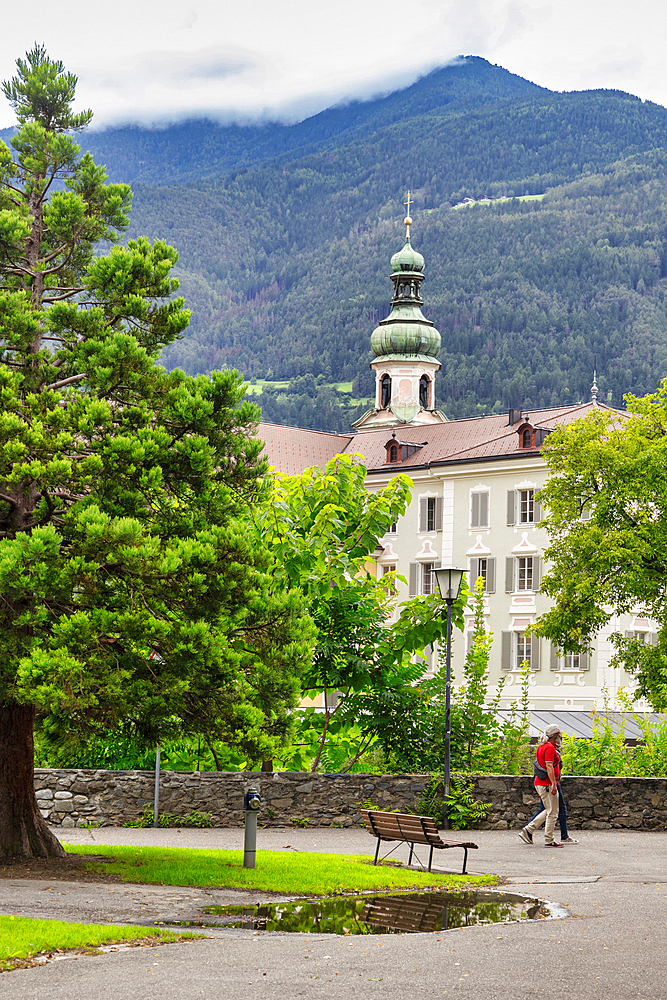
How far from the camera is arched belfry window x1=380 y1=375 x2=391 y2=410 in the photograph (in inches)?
3706

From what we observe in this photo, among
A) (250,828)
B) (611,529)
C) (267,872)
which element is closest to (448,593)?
(250,828)

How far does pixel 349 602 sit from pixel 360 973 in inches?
517

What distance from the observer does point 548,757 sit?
63.7ft

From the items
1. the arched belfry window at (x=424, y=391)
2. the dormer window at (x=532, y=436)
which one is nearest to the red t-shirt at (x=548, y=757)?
the dormer window at (x=532, y=436)

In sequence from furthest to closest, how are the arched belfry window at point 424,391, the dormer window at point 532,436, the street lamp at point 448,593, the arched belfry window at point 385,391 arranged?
1. the arched belfry window at point 424,391
2. the arched belfry window at point 385,391
3. the dormer window at point 532,436
4. the street lamp at point 448,593

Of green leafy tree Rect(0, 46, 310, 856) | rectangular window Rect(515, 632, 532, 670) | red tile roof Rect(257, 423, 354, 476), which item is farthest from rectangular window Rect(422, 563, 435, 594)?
green leafy tree Rect(0, 46, 310, 856)

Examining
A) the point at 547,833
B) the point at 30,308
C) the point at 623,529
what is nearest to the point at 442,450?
the point at 623,529

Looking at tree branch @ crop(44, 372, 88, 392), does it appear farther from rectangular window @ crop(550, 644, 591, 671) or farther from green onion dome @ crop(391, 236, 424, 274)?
green onion dome @ crop(391, 236, 424, 274)

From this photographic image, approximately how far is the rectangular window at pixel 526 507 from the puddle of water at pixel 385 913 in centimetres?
5175

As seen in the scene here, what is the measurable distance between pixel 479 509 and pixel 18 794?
2102 inches

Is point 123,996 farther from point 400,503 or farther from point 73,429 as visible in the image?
point 400,503

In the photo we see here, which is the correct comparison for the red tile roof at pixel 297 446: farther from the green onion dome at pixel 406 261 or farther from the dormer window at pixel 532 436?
the green onion dome at pixel 406 261

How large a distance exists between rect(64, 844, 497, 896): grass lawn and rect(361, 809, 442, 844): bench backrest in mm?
385

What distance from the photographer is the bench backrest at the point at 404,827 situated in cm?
1484
